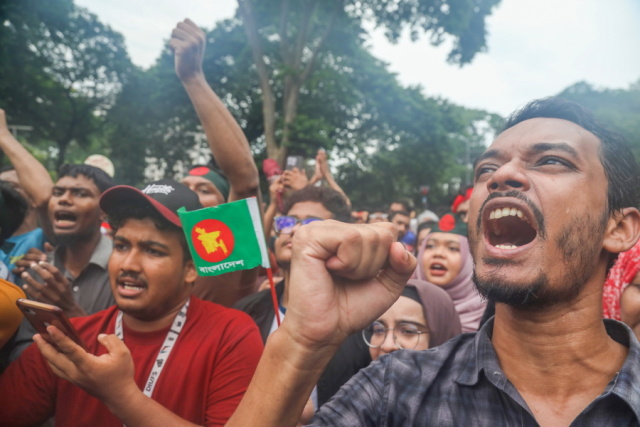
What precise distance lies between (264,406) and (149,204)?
120 cm

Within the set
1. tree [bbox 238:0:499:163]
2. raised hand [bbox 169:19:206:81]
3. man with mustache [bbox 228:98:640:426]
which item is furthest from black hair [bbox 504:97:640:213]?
tree [bbox 238:0:499:163]

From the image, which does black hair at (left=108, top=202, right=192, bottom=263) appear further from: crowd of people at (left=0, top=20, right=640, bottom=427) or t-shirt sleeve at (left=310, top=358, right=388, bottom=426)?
t-shirt sleeve at (left=310, top=358, right=388, bottom=426)

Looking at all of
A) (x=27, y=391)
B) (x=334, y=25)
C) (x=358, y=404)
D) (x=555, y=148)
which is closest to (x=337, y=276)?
(x=358, y=404)

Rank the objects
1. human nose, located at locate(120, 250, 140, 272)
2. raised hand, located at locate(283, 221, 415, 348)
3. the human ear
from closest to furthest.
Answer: raised hand, located at locate(283, 221, 415, 348) → the human ear → human nose, located at locate(120, 250, 140, 272)

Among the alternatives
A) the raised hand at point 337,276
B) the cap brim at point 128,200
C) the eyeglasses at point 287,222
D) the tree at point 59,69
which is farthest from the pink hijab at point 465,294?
the tree at point 59,69

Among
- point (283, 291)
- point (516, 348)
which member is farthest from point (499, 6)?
point (516, 348)

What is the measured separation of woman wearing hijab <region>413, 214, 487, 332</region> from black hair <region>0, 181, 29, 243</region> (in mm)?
2775

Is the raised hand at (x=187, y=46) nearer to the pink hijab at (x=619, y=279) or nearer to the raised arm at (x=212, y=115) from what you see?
the raised arm at (x=212, y=115)

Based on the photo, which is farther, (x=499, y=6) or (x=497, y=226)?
(x=499, y=6)

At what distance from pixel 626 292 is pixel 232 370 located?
1.77 meters

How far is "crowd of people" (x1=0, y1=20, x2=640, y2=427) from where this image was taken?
1.28 meters

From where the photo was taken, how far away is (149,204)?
7.22 ft

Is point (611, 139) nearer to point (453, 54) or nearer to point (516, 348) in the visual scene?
point (516, 348)

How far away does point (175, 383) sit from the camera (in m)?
1.94
